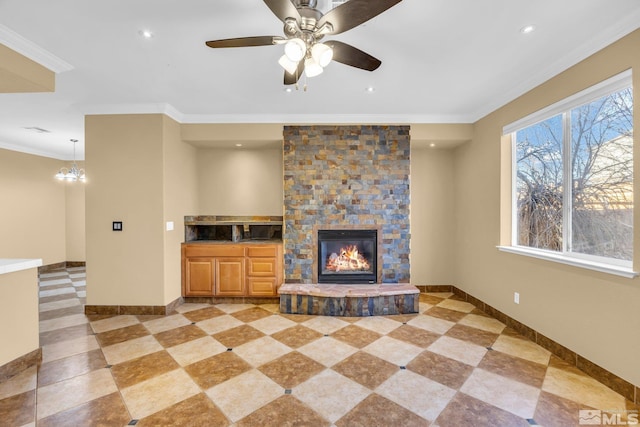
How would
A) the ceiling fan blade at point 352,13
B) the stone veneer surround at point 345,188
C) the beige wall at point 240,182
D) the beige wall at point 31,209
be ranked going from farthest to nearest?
the beige wall at point 31,209 → the beige wall at point 240,182 → the stone veneer surround at point 345,188 → the ceiling fan blade at point 352,13

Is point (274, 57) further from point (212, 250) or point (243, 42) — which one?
point (212, 250)

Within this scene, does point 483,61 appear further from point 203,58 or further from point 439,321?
point 439,321

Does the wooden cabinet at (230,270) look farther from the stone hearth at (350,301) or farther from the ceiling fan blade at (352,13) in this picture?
the ceiling fan blade at (352,13)

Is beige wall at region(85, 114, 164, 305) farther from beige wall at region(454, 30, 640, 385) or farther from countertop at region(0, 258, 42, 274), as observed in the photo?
beige wall at region(454, 30, 640, 385)

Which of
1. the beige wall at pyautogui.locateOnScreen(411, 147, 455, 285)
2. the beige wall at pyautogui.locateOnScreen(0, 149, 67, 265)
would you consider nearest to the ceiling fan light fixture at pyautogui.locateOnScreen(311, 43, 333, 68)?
the beige wall at pyautogui.locateOnScreen(411, 147, 455, 285)

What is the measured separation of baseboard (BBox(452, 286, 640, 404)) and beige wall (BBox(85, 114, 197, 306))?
14.0ft

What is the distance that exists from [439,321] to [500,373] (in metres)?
1.05

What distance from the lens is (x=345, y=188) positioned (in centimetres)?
388

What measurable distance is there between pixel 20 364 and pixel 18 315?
16.3 inches

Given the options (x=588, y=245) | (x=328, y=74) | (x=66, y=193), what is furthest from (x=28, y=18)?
(x=66, y=193)

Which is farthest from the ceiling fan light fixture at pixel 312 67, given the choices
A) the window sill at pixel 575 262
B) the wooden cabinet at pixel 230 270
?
the wooden cabinet at pixel 230 270

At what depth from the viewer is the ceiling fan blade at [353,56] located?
1.72 meters

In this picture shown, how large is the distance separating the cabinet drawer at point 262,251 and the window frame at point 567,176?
2.97 metres

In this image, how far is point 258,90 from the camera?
10.00ft
